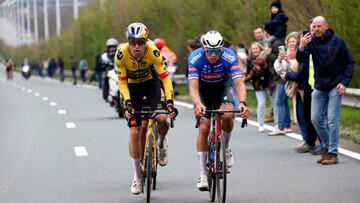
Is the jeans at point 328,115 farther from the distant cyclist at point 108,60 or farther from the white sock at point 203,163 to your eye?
the distant cyclist at point 108,60

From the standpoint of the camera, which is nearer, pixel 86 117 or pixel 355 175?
pixel 355 175

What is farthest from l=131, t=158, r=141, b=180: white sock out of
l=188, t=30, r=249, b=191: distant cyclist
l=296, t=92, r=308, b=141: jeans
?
l=296, t=92, r=308, b=141: jeans

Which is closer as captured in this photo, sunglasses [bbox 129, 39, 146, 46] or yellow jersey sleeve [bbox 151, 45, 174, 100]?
sunglasses [bbox 129, 39, 146, 46]

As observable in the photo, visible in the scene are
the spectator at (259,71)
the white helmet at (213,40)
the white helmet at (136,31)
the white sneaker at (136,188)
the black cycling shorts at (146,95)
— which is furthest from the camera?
the spectator at (259,71)

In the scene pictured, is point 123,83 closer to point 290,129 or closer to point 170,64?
point 290,129

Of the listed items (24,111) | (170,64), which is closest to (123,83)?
(170,64)

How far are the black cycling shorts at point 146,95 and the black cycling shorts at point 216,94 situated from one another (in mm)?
576

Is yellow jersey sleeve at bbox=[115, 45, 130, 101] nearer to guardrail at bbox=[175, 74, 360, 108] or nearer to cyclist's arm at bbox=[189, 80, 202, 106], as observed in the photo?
cyclist's arm at bbox=[189, 80, 202, 106]

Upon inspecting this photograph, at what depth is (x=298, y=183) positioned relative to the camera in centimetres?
1117

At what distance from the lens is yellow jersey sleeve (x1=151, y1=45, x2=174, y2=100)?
10.4 metres

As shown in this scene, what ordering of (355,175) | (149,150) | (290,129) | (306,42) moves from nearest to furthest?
(149,150), (355,175), (306,42), (290,129)

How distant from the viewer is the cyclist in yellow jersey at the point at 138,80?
10.2 m

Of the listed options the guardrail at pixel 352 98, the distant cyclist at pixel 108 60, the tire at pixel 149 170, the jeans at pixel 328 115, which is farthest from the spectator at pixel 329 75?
the distant cyclist at pixel 108 60

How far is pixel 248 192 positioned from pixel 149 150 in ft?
4.17
